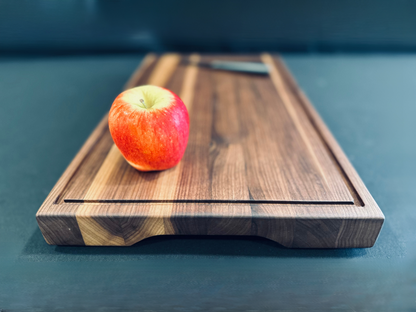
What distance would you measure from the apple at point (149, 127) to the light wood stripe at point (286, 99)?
0.23m

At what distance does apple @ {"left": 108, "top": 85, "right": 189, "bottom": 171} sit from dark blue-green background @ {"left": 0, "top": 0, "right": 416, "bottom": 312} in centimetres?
13

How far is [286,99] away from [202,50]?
657 millimetres

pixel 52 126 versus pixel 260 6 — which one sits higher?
pixel 260 6

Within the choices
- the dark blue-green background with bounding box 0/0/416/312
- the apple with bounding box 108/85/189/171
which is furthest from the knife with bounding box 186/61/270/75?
the apple with bounding box 108/85/189/171

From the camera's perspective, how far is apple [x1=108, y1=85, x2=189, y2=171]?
0.46 meters

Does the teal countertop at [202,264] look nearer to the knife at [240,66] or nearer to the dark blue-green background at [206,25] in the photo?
the knife at [240,66]

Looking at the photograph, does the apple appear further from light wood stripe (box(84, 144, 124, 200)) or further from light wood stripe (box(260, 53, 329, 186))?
light wood stripe (box(260, 53, 329, 186))

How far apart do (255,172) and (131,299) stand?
255mm

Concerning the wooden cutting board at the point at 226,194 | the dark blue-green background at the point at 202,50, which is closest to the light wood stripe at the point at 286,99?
the wooden cutting board at the point at 226,194

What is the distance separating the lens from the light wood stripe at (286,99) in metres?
0.56

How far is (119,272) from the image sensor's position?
431 mm

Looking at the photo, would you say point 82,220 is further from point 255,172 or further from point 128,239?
point 255,172

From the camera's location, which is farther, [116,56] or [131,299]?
[116,56]

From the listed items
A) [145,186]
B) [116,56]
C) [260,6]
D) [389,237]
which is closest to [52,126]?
[145,186]
